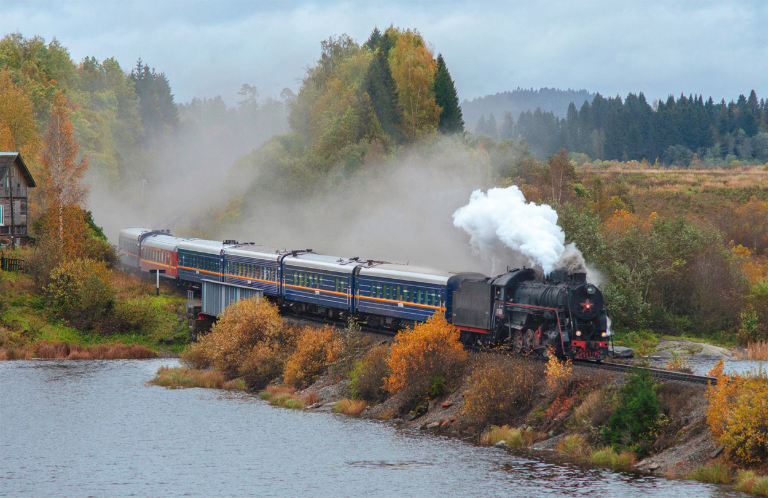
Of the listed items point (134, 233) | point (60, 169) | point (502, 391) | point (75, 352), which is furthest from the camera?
point (134, 233)

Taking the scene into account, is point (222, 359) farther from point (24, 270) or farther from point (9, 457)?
point (24, 270)

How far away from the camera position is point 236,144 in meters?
164

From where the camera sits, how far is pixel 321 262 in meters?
45.6

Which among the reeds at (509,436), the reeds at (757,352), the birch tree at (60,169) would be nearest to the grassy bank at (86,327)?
the birch tree at (60,169)

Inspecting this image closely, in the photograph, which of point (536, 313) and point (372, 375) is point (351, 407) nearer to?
point (372, 375)

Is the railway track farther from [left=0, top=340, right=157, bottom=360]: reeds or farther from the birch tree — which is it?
the birch tree

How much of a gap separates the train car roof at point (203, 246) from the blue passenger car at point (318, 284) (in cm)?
913

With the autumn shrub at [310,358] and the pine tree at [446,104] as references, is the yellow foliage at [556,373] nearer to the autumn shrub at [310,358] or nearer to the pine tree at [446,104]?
the autumn shrub at [310,358]

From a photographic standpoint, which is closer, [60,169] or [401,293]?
[401,293]

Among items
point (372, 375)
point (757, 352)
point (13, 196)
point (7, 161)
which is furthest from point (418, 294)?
point (13, 196)

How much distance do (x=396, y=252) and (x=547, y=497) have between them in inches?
2219

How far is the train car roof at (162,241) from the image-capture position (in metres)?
63.4

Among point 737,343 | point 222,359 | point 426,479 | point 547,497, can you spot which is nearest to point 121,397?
point 222,359

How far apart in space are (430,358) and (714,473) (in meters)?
13.4
